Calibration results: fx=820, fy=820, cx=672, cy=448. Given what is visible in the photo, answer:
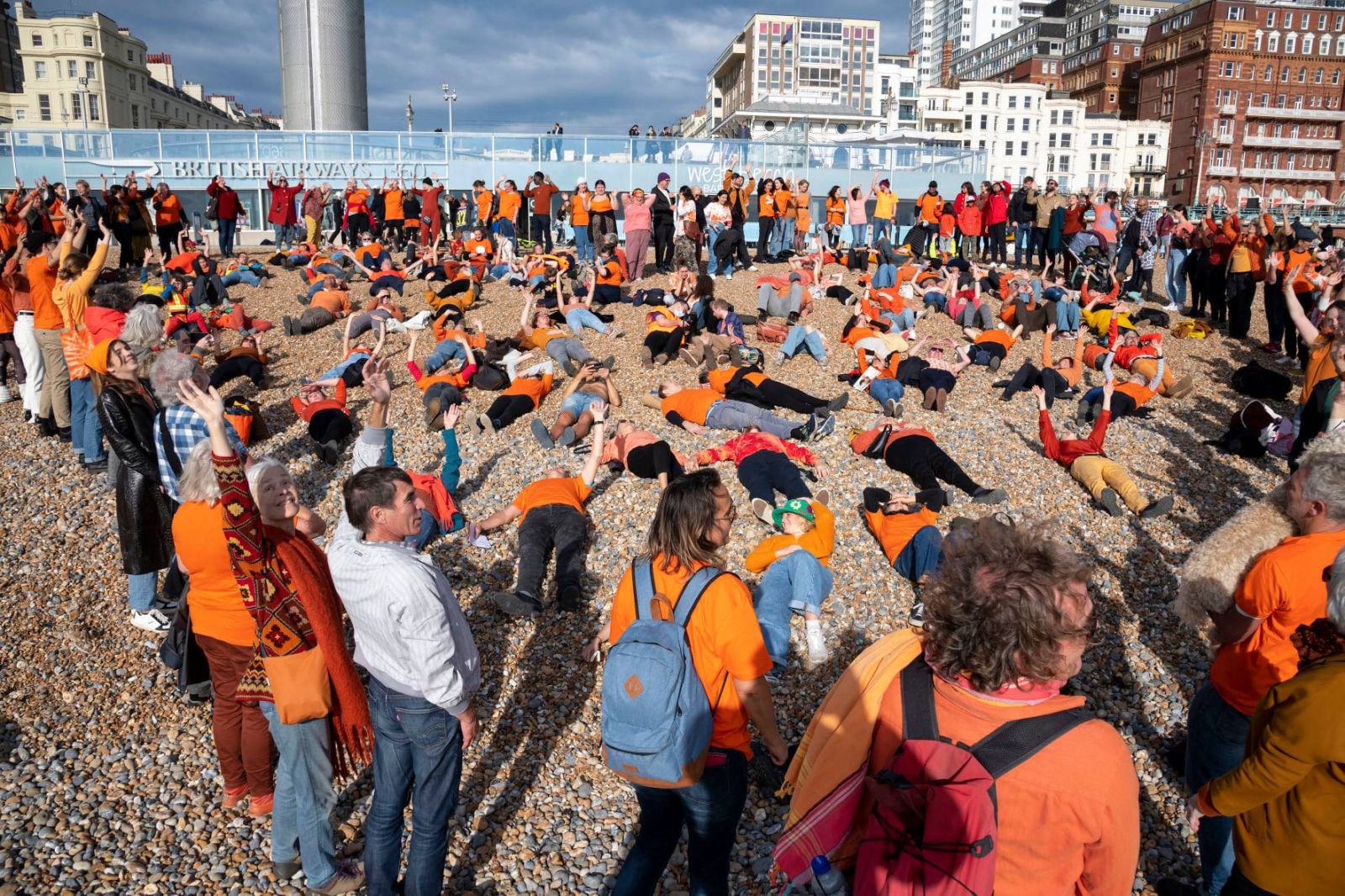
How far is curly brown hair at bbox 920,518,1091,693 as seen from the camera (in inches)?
71.8

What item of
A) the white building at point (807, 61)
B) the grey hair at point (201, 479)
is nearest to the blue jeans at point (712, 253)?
Result: the grey hair at point (201, 479)

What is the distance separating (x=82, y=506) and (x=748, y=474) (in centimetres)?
601

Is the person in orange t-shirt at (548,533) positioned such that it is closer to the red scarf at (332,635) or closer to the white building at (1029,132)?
the red scarf at (332,635)

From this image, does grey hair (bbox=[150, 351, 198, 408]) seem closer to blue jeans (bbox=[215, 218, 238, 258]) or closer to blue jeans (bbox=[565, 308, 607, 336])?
blue jeans (bbox=[565, 308, 607, 336])

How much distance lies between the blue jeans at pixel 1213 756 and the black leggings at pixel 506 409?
7322 mm

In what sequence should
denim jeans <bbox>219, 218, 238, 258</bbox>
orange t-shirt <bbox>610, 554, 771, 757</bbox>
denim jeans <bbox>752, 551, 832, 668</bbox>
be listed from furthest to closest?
denim jeans <bbox>219, 218, 238, 258</bbox>
denim jeans <bbox>752, 551, 832, 668</bbox>
orange t-shirt <bbox>610, 554, 771, 757</bbox>

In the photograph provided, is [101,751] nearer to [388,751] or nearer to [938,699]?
[388,751]

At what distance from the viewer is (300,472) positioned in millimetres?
8430

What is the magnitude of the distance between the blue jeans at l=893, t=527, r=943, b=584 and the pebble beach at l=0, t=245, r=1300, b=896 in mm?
138

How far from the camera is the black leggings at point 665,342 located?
37.3ft

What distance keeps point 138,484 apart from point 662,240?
45.6ft

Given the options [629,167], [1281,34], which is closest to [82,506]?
[629,167]

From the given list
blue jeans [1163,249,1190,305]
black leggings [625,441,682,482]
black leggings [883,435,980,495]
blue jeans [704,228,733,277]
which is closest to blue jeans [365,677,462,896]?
black leggings [625,441,682,482]

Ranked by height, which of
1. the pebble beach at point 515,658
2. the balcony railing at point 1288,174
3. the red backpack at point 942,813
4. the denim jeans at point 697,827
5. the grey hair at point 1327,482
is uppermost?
the balcony railing at point 1288,174
